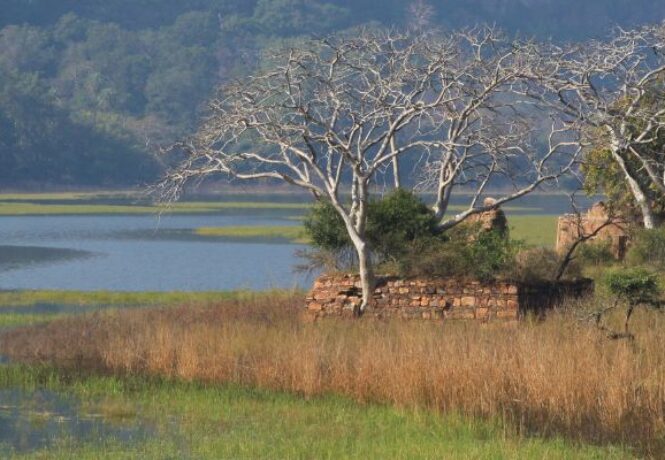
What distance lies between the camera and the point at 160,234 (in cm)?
7438

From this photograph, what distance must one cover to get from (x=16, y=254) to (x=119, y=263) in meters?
6.72

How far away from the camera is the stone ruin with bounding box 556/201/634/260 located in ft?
116

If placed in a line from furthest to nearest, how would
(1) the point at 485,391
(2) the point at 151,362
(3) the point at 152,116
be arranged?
(3) the point at 152,116, (2) the point at 151,362, (1) the point at 485,391

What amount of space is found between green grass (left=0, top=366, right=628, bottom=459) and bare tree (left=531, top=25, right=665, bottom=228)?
38.3ft

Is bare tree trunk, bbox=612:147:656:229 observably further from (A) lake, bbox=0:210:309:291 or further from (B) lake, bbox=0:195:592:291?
(A) lake, bbox=0:210:309:291

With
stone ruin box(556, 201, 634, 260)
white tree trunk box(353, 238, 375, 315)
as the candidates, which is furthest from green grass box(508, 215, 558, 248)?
white tree trunk box(353, 238, 375, 315)

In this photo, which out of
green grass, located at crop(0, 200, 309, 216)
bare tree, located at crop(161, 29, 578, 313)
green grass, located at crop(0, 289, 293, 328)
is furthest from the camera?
green grass, located at crop(0, 200, 309, 216)

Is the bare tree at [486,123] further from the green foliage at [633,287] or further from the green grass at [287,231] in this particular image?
the green grass at [287,231]

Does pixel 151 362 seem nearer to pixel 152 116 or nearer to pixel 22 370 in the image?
pixel 22 370

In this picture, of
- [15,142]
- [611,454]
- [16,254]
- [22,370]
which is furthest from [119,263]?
[15,142]

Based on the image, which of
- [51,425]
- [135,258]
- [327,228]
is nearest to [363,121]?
[327,228]

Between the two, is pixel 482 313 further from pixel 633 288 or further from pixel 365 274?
pixel 633 288

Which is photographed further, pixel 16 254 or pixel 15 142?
pixel 15 142

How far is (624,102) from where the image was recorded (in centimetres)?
3519
